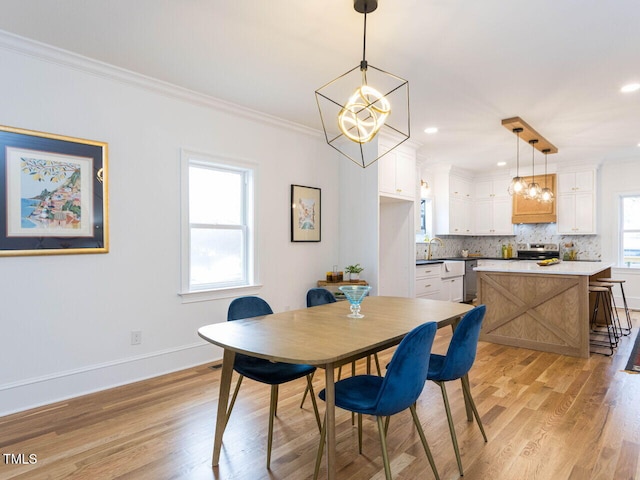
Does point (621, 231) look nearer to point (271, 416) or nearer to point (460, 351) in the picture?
point (460, 351)

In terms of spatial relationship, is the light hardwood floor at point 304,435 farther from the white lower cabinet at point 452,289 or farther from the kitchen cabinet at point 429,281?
the white lower cabinet at point 452,289

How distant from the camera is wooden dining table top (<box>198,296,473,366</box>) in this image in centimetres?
168

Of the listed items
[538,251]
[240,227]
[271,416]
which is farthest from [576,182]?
[271,416]

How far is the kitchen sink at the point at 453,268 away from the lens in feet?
21.9

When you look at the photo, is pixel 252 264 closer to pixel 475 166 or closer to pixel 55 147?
pixel 55 147

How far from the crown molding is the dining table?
7.53 feet

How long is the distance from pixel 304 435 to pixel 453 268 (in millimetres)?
5119

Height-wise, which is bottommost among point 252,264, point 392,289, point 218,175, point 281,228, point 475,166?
point 392,289

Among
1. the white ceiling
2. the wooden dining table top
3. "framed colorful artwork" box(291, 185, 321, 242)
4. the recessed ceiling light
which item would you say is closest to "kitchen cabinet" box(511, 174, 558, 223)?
the white ceiling

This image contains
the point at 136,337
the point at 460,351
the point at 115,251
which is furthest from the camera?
the point at 136,337

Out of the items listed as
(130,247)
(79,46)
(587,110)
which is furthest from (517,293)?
(79,46)

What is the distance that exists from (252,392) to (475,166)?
592cm

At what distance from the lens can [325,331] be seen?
2.05 metres

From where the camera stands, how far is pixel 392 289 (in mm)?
5598
